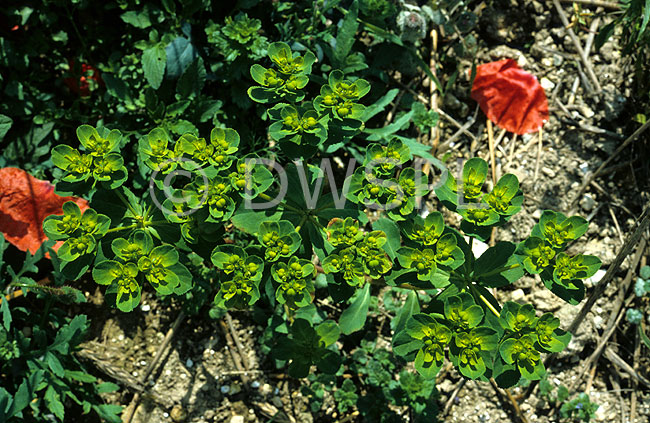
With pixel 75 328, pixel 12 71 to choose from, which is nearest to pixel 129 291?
pixel 75 328

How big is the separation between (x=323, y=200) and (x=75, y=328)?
128 centimetres

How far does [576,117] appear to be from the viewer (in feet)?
11.2

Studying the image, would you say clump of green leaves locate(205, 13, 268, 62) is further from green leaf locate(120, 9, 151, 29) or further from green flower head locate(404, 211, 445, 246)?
green flower head locate(404, 211, 445, 246)

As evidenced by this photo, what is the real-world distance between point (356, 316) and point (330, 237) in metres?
0.55

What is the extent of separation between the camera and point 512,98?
133 inches

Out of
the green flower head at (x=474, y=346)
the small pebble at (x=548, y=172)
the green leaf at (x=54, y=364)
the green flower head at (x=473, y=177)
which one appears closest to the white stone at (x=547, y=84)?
the small pebble at (x=548, y=172)

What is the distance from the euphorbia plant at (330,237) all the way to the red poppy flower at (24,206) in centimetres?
75

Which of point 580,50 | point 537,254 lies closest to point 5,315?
point 537,254

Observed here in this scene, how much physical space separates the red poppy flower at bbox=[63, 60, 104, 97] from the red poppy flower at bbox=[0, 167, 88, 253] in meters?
0.56

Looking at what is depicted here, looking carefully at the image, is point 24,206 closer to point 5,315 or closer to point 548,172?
point 5,315

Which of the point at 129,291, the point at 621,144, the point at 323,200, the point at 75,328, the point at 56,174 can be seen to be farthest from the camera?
the point at 621,144

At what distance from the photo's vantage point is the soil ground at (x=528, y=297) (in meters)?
3.15

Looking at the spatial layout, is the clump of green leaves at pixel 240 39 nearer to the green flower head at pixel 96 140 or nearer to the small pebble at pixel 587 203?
the green flower head at pixel 96 140

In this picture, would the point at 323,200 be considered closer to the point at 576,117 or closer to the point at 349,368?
the point at 349,368
